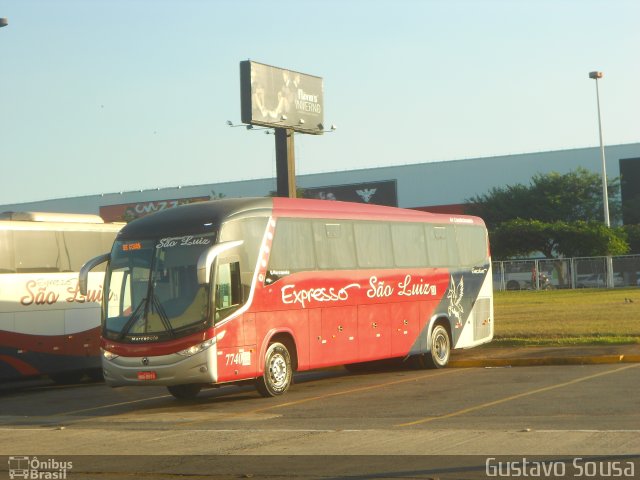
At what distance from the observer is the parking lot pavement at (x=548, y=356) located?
70.5 feet

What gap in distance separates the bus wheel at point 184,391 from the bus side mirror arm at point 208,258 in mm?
2992

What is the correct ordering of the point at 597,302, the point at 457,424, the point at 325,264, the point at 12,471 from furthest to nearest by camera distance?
the point at 597,302, the point at 325,264, the point at 457,424, the point at 12,471

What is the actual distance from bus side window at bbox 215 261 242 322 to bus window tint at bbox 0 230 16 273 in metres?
6.10

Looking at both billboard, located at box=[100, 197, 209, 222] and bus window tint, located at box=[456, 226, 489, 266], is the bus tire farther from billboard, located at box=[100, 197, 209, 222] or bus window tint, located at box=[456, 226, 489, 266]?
billboard, located at box=[100, 197, 209, 222]

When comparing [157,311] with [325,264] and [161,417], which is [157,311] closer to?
[161,417]

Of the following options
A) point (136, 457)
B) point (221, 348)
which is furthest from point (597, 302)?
point (136, 457)

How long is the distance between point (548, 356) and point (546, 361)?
0.32 m

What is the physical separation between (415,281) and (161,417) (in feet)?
25.6

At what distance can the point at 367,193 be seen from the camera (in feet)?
332

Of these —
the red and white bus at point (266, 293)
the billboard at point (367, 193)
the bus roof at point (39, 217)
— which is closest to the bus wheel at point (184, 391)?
the red and white bus at point (266, 293)

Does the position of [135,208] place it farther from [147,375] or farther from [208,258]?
[208,258]

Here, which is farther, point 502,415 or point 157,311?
point 157,311

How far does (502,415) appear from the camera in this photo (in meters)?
14.1

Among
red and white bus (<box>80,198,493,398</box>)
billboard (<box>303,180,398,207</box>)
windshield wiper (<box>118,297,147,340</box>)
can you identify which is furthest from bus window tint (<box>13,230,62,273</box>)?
billboard (<box>303,180,398,207</box>)
